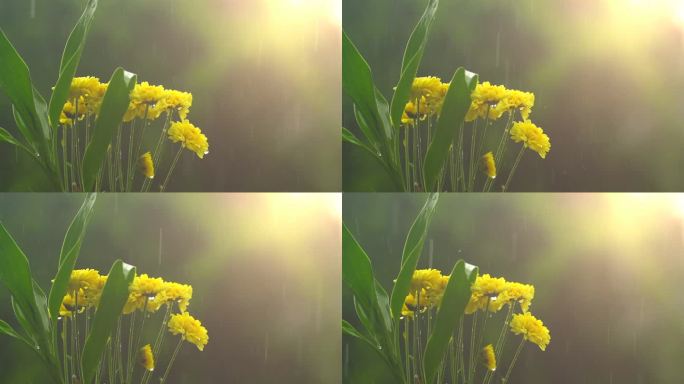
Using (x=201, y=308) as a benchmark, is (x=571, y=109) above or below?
above

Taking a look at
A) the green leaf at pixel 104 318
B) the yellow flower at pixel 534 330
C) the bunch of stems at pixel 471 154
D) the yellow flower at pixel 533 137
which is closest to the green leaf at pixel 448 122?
the bunch of stems at pixel 471 154

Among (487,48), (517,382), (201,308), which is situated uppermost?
(487,48)

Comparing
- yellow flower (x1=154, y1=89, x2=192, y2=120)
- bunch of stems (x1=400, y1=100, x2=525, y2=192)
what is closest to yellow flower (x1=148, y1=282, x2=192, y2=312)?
yellow flower (x1=154, y1=89, x2=192, y2=120)

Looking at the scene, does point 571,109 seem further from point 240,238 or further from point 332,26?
point 240,238

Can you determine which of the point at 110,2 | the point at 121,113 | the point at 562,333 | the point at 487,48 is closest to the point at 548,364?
the point at 562,333

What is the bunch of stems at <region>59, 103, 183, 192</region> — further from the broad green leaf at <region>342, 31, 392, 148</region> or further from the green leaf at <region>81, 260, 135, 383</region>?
the broad green leaf at <region>342, 31, 392, 148</region>

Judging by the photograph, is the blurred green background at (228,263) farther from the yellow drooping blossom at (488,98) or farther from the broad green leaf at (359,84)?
the yellow drooping blossom at (488,98)
